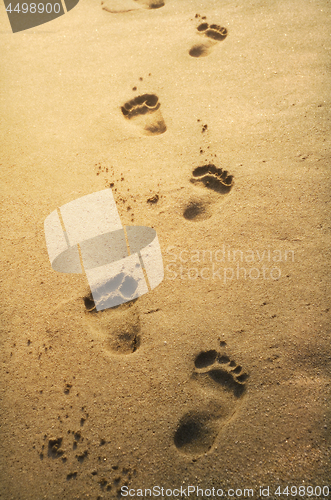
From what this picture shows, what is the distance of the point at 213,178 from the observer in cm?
222

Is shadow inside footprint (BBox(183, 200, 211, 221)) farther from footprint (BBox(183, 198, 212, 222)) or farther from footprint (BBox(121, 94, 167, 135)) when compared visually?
footprint (BBox(121, 94, 167, 135))

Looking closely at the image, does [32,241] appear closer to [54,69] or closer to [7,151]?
[7,151]

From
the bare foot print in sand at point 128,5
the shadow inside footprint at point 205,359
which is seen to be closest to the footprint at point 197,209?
the shadow inside footprint at point 205,359

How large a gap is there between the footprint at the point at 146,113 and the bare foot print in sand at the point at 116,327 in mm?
1482

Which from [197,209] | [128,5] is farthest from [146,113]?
[128,5]

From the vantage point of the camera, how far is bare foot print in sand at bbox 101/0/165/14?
324 cm

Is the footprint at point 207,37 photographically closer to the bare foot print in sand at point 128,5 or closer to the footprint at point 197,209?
the bare foot print in sand at point 128,5

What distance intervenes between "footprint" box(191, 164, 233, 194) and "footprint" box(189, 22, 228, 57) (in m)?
1.40

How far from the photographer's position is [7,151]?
8.11 ft

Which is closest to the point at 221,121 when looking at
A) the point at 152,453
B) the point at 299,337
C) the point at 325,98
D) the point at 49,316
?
the point at 325,98

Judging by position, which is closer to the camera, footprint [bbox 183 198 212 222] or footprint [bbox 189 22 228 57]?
footprint [bbox 183 198 212 222]

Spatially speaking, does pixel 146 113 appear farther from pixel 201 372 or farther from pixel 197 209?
pixel 201 372

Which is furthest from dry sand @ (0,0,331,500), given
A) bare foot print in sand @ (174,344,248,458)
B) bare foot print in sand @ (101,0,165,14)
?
bare foot print in sand @ (101,0,165,14)

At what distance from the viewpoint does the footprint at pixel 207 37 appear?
2.89 metres
